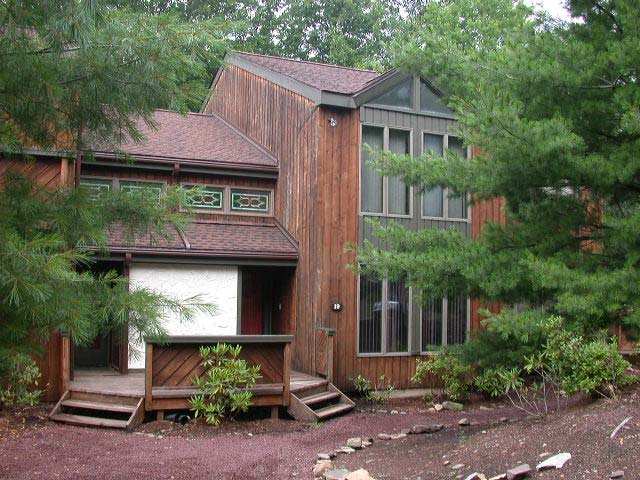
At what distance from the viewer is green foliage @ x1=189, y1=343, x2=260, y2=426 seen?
991cm

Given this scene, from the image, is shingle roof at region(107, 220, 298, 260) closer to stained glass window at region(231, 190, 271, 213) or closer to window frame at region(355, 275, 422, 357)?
stained glass window at region(231, 190, 271, 213)

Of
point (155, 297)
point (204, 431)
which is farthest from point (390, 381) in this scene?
point (155, 297)

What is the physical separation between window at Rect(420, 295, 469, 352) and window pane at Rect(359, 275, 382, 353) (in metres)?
0.90

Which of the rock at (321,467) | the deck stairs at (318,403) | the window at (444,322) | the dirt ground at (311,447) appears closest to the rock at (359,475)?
the dirt ground at (311,447)

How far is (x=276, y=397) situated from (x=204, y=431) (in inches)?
51.1

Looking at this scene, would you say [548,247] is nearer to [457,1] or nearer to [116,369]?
[116,369]

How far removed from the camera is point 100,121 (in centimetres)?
583

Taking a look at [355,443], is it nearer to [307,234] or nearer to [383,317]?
[383,317]

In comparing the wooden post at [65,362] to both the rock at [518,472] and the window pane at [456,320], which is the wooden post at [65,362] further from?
the rock at [518,472]

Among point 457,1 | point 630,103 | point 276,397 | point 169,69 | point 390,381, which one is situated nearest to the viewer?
point 169,69

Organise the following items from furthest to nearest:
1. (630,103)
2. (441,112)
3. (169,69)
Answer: (441,112) < (630,103) < (169,69)

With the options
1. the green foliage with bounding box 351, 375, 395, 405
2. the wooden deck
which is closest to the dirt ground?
the wooden deck

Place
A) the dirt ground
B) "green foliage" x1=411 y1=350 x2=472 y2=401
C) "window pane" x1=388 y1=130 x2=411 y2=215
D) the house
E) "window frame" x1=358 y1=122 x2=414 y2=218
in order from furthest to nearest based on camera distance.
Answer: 1. "window pane" x1=388 y1=130 x2=411 y2=215
2. "window frame" x1=358 y1=122 x2=414 y2=218
3. the house
4. "green foliage" x1=411 y1=350 x2=472 y2=401
5. the dirt ground

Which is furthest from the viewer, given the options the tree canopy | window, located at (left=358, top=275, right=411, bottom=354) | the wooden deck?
window, located at (left=358, top=275, right=411, bottom=354)
